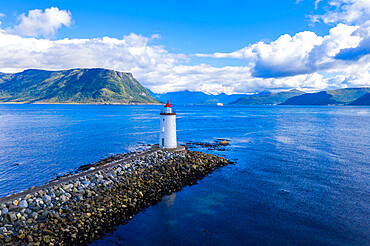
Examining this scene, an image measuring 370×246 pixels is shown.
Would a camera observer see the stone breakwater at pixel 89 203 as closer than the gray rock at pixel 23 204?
Yes

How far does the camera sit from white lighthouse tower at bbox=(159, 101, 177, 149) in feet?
120

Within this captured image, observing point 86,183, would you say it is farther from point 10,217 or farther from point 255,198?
point 255,198

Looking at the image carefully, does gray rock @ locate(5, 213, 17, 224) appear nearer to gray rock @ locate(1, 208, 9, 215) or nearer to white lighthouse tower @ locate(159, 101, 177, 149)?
gray rock @ locate(1, 208, 9, 215)

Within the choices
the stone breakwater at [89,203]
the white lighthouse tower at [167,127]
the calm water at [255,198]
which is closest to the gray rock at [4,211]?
the stone breakwater at [89,203]

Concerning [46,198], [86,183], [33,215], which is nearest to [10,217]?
[33,215]

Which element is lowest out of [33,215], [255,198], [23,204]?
[255,198]

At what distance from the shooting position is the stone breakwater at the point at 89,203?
15.9 meters

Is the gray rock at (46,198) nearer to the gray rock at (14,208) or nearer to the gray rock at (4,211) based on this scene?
the gray rock at (14,208)

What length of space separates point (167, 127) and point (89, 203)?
63.5 ft

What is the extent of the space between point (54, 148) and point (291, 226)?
47.6 metres

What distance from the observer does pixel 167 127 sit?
37469mm

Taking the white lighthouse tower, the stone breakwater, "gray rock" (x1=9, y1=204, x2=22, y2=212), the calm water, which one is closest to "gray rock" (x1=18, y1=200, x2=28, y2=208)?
the stone breakwater

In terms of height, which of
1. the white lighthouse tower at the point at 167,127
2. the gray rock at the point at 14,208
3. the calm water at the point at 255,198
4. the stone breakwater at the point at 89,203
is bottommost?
the calm water at the point at 255,198

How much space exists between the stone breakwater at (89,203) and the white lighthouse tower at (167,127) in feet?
23.3
